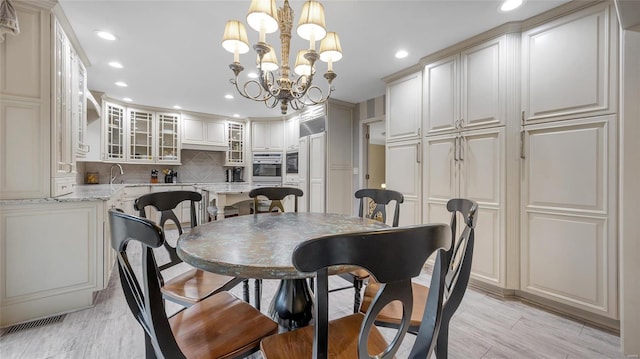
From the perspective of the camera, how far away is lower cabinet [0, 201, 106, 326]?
180 cm

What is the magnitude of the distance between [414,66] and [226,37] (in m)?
2.19

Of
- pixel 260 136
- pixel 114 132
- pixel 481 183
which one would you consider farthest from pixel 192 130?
pixel 481 183

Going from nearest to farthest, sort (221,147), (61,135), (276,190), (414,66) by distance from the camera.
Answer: (61,135) < (276,190) < (414,66) < (221,147)

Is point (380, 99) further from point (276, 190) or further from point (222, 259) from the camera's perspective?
point (222, 259)

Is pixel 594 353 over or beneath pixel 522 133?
beneath

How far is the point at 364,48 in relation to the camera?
2621 millimetres

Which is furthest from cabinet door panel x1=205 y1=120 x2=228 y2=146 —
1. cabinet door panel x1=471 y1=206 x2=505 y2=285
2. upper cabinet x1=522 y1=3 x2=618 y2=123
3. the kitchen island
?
upper cabinet x1=522 y1=3 x2=618 y2=123

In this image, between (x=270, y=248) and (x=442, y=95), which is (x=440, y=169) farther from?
(x=270, y=248)

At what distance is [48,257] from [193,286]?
1.42m

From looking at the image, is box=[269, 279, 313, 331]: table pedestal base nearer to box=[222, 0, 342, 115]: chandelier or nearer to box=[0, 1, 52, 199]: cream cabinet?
box=[222, 0, 342, 115]: chandelier

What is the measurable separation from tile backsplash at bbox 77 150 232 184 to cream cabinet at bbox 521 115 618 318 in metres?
5.53

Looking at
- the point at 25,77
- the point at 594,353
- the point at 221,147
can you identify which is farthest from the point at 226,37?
the point at 221,147

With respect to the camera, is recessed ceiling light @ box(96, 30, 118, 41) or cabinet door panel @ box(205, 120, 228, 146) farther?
cabinet door panel @ box(205, 120, 228, 146)

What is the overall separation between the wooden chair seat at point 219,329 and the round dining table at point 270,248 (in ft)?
0.80
